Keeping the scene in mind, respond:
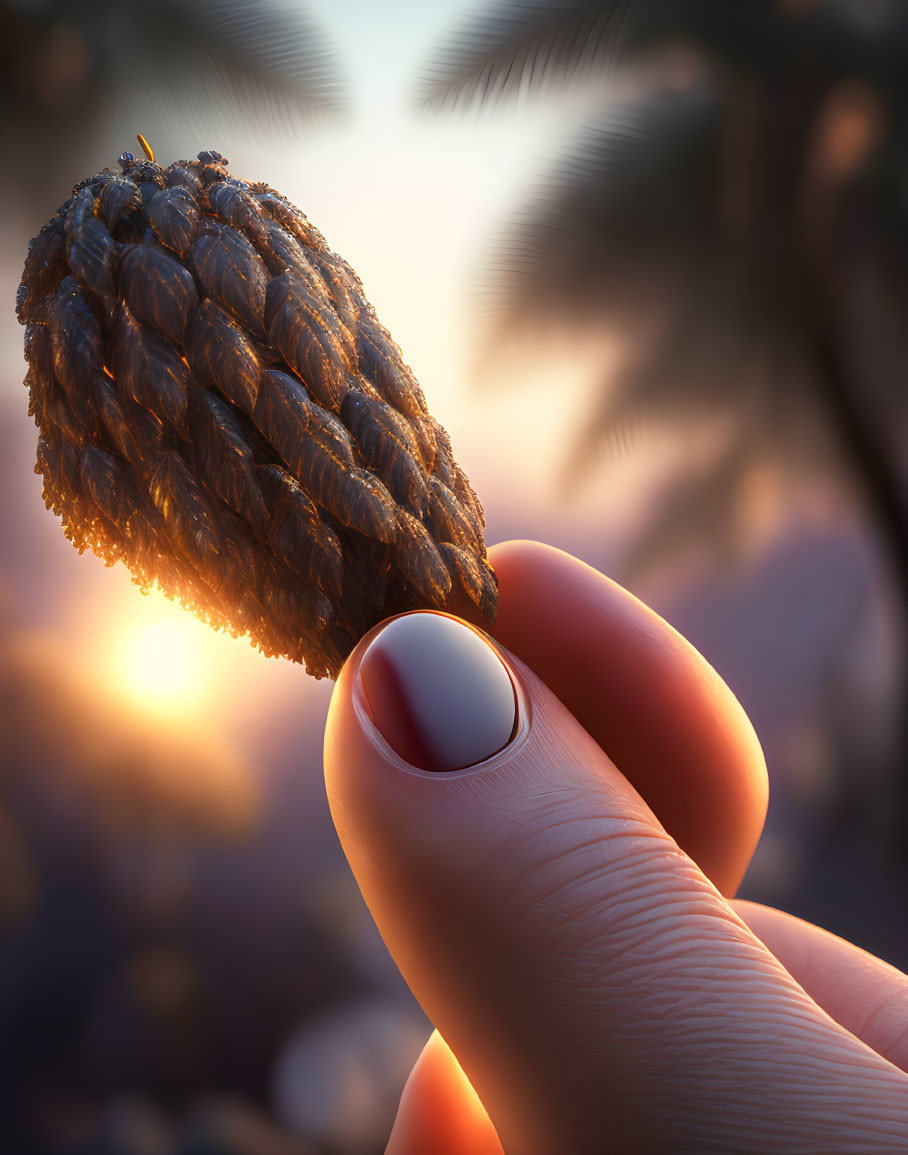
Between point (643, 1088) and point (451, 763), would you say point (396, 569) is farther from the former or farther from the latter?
point (643, 1088)

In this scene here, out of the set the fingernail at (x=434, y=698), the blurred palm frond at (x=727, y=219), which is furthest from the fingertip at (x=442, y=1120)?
the blurred palm frond at (x=727, y=219)

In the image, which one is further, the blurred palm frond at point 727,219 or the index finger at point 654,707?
the blurred palm frond at point 727,219

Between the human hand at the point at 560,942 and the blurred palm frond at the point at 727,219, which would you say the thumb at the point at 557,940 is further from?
the blurred palm frond at the point at 727,219

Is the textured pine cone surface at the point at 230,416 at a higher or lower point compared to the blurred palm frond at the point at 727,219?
lower

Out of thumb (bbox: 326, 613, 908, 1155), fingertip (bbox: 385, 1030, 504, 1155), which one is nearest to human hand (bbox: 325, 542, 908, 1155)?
thumb (bbox: 326, 613, 908, 1155)

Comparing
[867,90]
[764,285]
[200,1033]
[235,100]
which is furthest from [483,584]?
[867,90]

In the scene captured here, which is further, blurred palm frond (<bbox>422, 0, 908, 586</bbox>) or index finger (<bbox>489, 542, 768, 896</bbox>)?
blurred palm frond (<bbox>422, 0, 908, 586</bbox>)

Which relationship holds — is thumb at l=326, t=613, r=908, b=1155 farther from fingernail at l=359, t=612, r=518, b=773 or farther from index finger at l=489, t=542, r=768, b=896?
index finger at l=489, t=542, r=768, b=896

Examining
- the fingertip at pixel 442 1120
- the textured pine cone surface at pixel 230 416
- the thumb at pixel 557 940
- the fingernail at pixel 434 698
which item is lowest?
the fingertip at pixel 442 1120

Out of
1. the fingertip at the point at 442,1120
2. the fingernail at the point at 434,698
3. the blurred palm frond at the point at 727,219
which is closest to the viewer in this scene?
the fingernail at the point at 434,698
